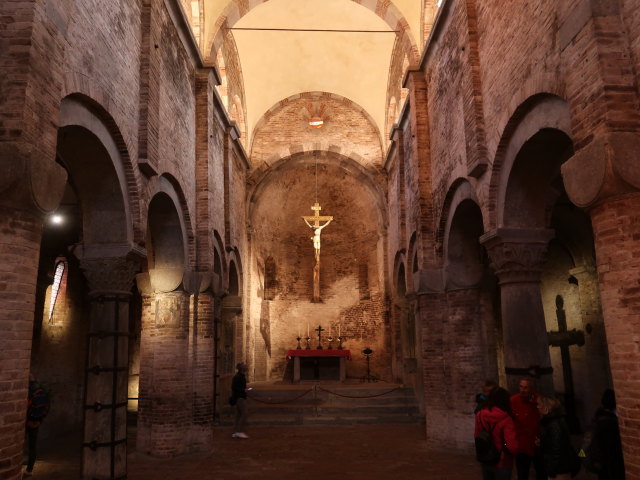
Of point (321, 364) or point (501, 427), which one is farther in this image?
point (321, 364)

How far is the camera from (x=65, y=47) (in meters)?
5.65

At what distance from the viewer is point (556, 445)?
5098 mm

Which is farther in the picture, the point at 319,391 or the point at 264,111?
the point at 264,111

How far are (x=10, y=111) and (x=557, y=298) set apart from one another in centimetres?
1120

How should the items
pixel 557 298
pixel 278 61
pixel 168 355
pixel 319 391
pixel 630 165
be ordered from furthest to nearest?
1. pixel 278 61
2. pixel 319 391
3. pixel 557 298
4. pixel 168 355
5. pixel 630 165

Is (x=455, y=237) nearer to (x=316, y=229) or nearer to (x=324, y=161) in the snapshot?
(x=316, y=229)

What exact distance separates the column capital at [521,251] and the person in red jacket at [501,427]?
251cm

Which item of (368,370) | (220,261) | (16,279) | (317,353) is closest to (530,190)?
(16,279)

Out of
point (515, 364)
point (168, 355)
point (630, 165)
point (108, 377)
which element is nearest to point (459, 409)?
point (515, 364)

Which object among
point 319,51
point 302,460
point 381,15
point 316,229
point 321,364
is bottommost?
point 302,460

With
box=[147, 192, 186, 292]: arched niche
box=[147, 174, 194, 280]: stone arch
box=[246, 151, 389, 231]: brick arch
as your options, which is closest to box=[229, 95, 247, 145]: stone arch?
box=[246, 151, 389, 231]: brick arch

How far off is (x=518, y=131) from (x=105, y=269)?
5578 mm

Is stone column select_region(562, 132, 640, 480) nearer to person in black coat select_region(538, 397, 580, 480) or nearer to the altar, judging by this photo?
person in black coat select_region(538, 397, 580, 480)

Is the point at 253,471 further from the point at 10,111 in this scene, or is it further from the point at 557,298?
the point at 557,298
